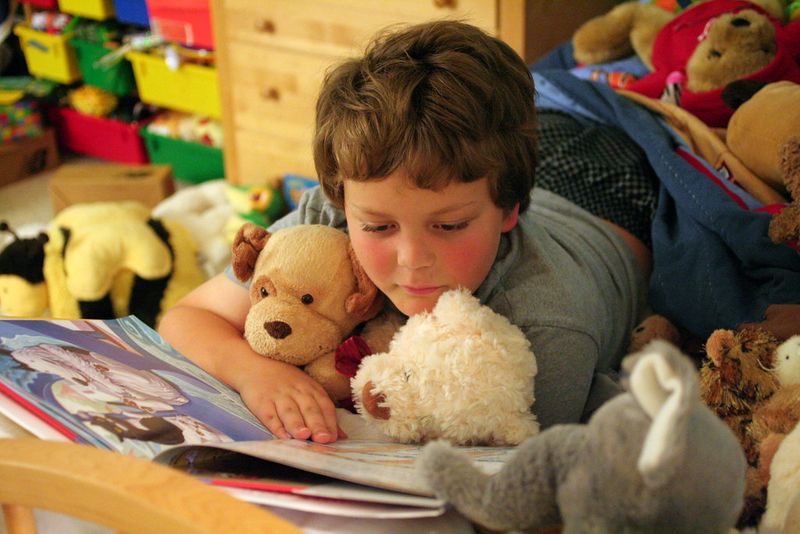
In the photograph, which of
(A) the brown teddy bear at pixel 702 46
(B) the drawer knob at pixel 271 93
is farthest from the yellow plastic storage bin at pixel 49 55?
(A) the brown teddy bear at pixel 702 46

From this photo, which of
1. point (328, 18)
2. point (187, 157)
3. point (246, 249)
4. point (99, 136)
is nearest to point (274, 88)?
point (328, 18)

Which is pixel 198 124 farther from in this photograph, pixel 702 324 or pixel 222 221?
pixel 702 324

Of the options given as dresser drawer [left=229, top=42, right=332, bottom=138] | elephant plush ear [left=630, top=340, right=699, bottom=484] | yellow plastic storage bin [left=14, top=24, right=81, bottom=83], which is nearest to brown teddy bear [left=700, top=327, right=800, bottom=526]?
elephant plush ear [left=630, top=340, right=699, bottom=484]

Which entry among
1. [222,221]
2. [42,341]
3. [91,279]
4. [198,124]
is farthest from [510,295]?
[198,124]

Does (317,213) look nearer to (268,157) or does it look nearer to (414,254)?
(414,254)

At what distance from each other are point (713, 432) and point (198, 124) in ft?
7.49

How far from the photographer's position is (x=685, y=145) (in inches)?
43.8

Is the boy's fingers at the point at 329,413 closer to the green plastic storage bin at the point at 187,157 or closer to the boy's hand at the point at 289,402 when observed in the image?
the boy's hand at the point at 289,402

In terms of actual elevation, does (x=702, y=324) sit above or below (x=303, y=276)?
below

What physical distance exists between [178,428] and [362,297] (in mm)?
250

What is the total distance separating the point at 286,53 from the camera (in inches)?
80.0

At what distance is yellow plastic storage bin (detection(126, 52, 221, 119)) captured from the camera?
7.84 ft

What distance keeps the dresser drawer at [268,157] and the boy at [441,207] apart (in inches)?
50.9

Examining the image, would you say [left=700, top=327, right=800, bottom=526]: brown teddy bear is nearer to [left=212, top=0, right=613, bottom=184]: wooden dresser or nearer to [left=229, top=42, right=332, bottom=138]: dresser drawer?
[left=212, top=0, right=613, bottom=184]: wooden dresser
